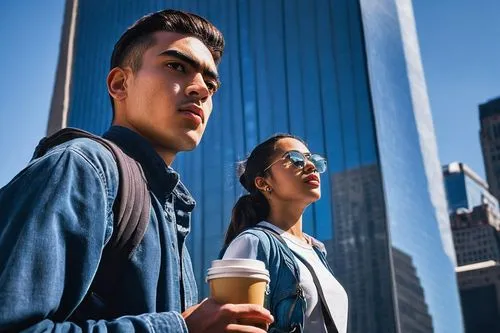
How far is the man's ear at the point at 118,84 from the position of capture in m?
1.97

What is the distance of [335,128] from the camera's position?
1730 inches

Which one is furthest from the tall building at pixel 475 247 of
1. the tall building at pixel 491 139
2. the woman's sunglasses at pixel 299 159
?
the woman's sunglasses at pixel 299 159

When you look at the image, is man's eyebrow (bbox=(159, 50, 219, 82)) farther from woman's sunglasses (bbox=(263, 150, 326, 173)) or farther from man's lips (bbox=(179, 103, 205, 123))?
woman's sunglasses (bbox=(263, 150, 326, 173))

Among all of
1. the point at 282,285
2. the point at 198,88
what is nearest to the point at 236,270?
the point at 198,88

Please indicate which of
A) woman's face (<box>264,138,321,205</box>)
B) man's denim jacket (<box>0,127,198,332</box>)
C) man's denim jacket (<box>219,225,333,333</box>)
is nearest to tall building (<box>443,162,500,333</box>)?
woman's face (<box>264,138,321,205</box>)

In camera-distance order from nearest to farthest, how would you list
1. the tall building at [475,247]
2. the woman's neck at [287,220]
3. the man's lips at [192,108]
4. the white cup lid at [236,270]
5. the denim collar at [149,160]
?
the white cup lid at [236,270] < the denim collar at [149,160] < the man's lips at [192,108] < the woman's neck at [287,220] < the tall building at [475,247]

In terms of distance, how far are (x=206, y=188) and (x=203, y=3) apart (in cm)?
1960

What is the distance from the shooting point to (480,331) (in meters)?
72.8

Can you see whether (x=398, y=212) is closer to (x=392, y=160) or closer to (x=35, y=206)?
(x=392, y=160)

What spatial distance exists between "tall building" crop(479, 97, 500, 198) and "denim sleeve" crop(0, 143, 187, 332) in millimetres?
91682

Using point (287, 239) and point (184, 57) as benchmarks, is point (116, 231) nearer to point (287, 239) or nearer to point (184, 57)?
point (184, 57)

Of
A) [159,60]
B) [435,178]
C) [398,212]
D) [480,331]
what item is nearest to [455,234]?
[480,331]

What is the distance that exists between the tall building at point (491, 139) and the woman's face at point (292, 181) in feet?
292

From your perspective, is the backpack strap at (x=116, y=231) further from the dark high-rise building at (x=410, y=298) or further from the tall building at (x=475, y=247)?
the tall building at (x=475, y=247)
